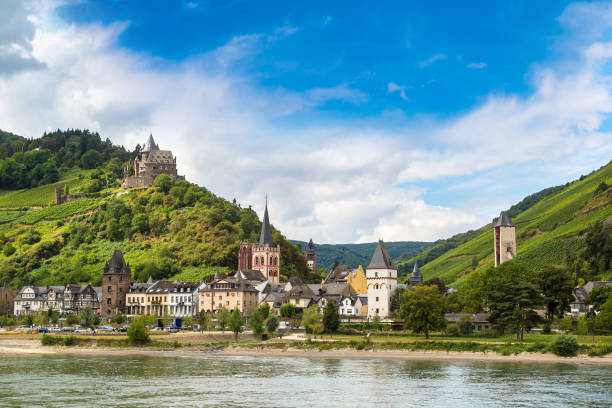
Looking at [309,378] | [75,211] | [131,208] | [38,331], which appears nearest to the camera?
[309,378]

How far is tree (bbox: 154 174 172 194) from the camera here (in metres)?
187

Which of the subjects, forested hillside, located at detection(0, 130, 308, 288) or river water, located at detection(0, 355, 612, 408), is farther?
forested hillside, located at detection(0, 130, 308, 288)

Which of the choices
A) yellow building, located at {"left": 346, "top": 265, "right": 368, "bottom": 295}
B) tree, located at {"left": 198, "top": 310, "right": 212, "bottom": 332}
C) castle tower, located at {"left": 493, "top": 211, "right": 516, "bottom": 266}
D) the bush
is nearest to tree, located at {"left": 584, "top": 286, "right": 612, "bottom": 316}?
the bush

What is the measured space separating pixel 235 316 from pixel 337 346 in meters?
16.6

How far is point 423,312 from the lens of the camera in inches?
3270

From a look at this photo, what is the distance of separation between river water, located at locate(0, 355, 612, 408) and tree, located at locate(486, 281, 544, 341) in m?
13.1

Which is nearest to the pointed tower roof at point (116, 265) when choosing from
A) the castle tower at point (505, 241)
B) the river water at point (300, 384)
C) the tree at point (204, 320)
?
the tree at point (204, 320)

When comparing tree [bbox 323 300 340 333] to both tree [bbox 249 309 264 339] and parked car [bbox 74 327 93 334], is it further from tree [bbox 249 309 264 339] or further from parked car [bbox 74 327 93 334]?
parked car [bbox 74 327 93 334]

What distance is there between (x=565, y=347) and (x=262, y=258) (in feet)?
283

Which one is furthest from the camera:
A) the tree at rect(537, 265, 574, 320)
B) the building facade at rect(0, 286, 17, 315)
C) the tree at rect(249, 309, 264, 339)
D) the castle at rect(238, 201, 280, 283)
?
the castle at rect(238, 201, 280, 283)

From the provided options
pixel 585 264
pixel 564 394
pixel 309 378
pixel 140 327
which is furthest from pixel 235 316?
pixel 585 264

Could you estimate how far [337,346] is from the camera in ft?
272

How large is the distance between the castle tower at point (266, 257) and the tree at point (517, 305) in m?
72.0

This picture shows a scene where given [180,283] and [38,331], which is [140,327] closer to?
[38,331]
